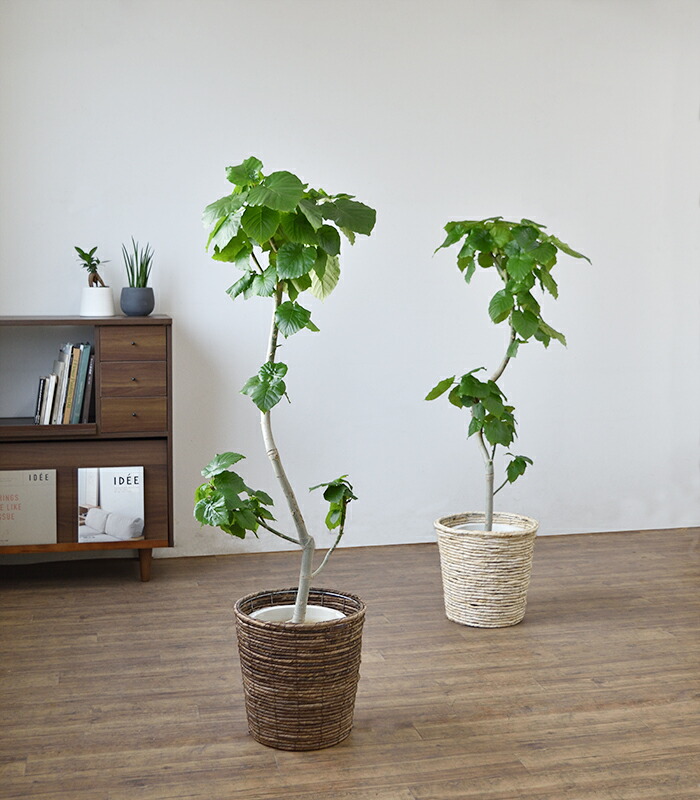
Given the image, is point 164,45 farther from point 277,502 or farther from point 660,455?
point 660,455

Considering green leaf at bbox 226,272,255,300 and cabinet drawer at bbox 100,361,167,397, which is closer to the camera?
green leaf at bbox 226,272,255,300

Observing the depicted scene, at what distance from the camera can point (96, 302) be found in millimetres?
3916

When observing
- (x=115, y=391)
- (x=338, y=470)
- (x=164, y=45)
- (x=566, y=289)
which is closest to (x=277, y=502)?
(x=338, y=470)

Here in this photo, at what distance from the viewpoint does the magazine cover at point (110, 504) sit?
12.4 feet

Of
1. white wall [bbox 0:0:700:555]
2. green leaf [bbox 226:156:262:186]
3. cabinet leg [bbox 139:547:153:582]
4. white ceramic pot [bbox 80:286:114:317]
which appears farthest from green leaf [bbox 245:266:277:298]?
white wall [bbox 0:0:700:555]

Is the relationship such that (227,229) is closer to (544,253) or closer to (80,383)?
(544,253)

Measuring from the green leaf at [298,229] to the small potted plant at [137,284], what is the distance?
181cm

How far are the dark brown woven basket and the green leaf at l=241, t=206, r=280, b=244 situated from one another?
2.93 feet

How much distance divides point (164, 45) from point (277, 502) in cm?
204

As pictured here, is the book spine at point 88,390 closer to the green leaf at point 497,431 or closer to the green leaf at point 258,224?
the green leaf at point 497,431

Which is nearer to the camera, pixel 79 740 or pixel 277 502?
pixel 79 740

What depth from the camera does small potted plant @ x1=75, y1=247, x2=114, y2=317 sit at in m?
3.91

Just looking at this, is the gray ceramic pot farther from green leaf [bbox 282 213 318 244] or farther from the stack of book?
green leaf [bbox 282 213 318 244]

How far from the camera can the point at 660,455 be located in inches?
192
